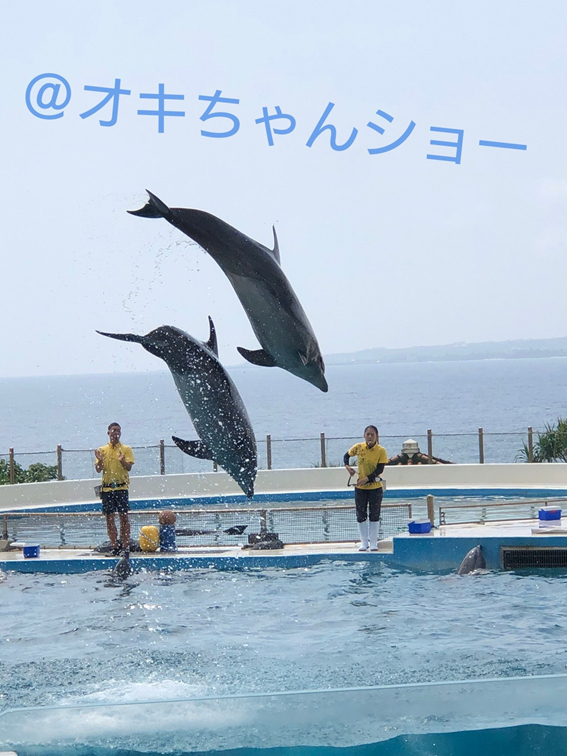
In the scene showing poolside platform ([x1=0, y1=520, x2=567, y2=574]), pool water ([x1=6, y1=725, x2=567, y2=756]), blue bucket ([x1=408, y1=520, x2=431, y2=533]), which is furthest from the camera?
blue bucket ([x1=408, y1=520, x2=431, y2=533])

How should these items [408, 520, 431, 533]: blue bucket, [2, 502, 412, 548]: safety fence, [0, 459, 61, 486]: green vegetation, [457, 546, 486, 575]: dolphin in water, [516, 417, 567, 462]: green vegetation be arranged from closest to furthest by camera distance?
[457, 546, 486, 575]: dolphin in water
[408, 520, 431, 533]: blue bucket
[2, 502, 412, 548]: safety fence
[0, 459, 61, 486]: green vegetation
[516, 417, 567, 462]: green vegetation

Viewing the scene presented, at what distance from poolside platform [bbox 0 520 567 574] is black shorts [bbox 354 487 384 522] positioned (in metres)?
0.38

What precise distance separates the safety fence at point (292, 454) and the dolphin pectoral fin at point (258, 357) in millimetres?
11688

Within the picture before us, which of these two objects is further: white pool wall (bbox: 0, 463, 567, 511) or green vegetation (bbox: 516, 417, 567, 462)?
green vegetation (bbox: 516, 417, 567, 462)

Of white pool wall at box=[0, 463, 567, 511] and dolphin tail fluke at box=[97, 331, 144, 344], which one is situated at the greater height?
dolphin tail fluke at box=[97, 331, 144, 344]

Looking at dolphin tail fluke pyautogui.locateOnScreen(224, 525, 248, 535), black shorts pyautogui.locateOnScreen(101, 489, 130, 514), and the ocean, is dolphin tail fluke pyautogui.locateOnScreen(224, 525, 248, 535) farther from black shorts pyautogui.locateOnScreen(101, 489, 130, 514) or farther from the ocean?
the ocean

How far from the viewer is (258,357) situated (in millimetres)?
6418

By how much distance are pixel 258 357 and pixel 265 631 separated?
3.38 m

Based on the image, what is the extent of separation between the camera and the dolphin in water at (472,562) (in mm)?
10953

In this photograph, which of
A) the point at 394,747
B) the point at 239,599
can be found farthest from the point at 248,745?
the point at 239,599

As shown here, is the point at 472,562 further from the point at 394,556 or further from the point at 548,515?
the point at 548,515

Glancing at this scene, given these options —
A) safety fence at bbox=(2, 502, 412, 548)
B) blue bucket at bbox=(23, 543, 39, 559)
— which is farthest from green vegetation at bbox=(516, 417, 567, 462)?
blue bucket at bbox=(23, 543, 39, 559)

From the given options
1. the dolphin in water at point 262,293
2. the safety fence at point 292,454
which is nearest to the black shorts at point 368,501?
the dolphin in water at point 262,293

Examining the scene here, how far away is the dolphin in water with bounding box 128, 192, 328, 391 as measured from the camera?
6270mm
